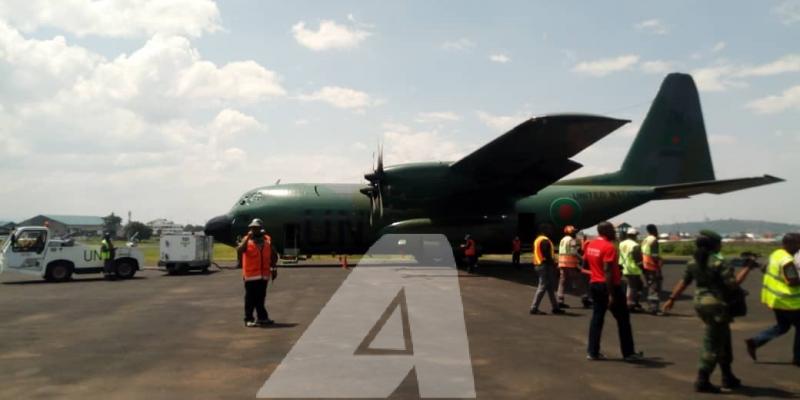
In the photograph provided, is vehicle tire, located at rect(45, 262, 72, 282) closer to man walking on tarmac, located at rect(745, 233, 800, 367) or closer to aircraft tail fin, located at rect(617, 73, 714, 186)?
man walking on tarmac, located at rect(745, 233, 800, 367)

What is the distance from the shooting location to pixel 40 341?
839cm

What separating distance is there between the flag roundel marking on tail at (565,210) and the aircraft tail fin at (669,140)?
9.44 ft

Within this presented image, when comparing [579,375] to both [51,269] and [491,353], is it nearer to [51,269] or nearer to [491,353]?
[491,353]

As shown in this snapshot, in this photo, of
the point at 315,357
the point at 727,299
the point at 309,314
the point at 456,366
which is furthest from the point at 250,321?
the point at 727,299

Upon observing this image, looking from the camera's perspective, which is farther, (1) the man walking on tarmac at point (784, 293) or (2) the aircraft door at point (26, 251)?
(2) the aircraft door at point (26, 251)

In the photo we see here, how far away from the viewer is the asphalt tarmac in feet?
19.2

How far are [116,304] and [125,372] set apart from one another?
22.7 ft

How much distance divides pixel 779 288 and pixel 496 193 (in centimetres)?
1398

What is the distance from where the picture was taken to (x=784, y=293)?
22.7 feet

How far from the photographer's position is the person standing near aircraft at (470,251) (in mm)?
20062

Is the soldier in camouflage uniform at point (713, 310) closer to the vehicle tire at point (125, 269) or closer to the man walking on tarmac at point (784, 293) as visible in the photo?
the man walking on tarmac at point (784, 293)

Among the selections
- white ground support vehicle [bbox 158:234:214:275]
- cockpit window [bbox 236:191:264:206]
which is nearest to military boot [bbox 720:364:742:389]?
cockpit window [bbox 236:191:264:206]

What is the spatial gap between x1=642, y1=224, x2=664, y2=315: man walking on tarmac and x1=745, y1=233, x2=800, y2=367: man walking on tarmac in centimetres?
438

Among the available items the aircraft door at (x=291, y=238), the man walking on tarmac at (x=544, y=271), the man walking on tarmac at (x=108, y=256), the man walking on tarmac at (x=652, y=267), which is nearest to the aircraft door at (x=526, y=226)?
the aircraft door at (x=291, y=238)
